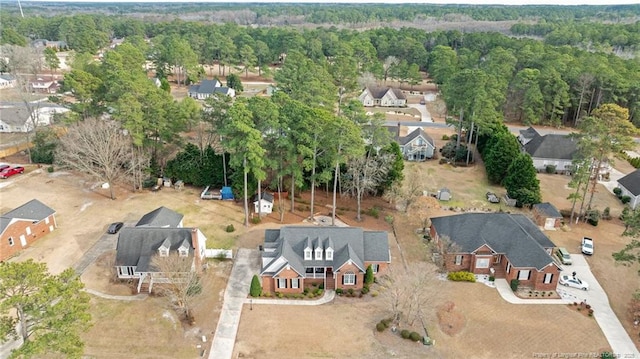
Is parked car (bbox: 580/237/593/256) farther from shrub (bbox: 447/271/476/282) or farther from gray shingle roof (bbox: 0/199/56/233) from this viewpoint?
gray shingle roof (bbox: 0/199/56/233)

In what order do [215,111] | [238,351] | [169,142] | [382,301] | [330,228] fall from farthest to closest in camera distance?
1. [169,142]
2. [215,111]
3. [330,228]
4. [382,301]
5. [238,351]

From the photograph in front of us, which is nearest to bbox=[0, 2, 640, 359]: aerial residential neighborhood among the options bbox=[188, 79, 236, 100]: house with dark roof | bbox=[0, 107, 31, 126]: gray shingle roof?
bbox=[0, 107, 31, 126]: gray shingle roof

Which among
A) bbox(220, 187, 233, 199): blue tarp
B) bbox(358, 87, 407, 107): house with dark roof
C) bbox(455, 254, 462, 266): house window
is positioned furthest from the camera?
bbox(358, 87, 407, 107): house with dark roof

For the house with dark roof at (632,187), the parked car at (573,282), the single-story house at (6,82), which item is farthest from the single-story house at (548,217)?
the single-story house at (6,82)

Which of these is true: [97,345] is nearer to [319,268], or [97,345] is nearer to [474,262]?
[319,268]

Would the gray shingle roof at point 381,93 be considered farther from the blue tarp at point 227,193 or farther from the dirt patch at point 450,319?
the dirt patch at point 450,319

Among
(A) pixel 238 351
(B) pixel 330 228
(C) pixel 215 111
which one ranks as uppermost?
(C) pixel 215 111

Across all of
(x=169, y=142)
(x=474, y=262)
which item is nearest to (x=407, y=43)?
(x=169, y=142)
